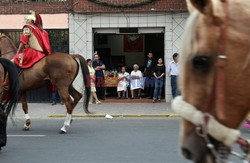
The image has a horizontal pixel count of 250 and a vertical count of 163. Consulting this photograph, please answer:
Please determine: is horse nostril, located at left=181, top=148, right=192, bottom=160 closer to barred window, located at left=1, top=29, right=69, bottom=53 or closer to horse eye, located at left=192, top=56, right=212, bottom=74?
horse eye, located at left=192, top=56, right=212, bottom=74

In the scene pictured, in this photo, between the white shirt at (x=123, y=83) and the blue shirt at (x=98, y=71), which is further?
the white shirt at (x=123, y=83)

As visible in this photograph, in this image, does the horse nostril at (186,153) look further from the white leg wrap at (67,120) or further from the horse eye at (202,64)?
the white leg wrap at (67,120)

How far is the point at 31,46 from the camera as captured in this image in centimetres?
1127

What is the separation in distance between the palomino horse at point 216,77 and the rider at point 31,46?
9.56m

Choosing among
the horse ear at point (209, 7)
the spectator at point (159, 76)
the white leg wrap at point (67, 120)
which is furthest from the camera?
the spectator at point (159, 76)

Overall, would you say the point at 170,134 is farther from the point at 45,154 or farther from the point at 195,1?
the point at 195,1

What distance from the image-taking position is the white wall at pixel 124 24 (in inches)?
700

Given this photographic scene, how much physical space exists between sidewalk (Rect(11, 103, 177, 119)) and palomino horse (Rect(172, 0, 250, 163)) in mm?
12025

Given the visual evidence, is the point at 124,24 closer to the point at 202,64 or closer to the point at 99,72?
the point at 99,72

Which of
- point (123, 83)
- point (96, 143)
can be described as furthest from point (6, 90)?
point (123, 83)

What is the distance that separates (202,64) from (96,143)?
24.4ft

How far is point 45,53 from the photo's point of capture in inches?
447

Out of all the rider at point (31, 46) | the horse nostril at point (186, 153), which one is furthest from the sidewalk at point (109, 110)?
the horse nostril at point (186, 153)

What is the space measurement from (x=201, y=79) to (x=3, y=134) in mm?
6966
